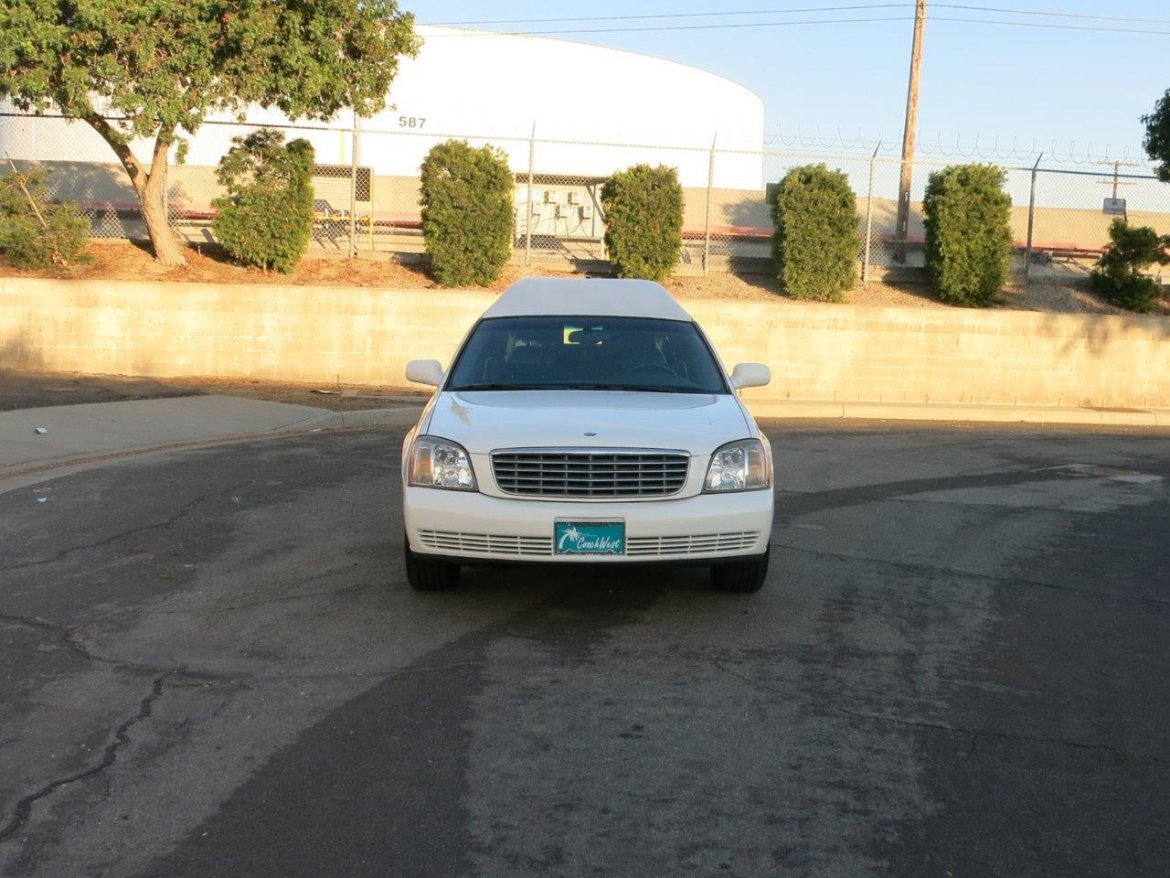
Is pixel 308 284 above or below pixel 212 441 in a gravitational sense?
above

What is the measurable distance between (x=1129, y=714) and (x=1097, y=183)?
71.2 ft

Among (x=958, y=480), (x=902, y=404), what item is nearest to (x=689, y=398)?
(x=958, y=480)

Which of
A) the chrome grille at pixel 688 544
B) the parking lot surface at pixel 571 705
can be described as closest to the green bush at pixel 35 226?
the parking lot surface at pixel 571 705

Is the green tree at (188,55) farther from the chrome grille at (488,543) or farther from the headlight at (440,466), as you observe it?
the chrome grille at (488,543)

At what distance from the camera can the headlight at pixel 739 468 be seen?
23.3 ft

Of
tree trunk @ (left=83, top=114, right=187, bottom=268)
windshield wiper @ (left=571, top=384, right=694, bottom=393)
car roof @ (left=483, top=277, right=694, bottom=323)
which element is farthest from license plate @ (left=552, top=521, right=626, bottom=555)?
tree trunk @ (left=83, top=114, right=187, bottom=268)

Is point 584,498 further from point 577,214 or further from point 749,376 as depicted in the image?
point 577,214

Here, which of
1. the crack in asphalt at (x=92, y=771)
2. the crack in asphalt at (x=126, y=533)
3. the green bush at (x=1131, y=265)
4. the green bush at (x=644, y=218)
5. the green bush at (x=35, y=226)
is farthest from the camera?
the green bush at (x=1131, y=265)

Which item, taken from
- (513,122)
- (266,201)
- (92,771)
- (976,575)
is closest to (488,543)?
(92,771)

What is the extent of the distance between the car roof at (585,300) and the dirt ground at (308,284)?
8242 mm

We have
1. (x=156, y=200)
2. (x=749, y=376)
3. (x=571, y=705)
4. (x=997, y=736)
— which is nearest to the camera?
(x=997, y=736)

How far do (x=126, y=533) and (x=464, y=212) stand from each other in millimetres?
14071

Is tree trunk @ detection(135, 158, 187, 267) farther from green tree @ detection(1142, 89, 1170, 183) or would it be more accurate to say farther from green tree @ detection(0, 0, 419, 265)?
green tree @ detection(1142, 89, 1170, 183)

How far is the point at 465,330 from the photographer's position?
68.0ft
